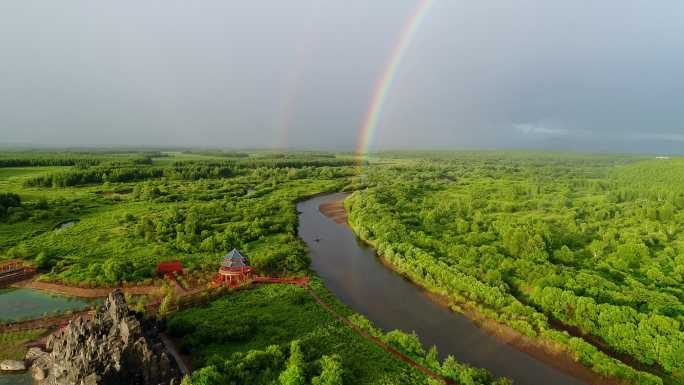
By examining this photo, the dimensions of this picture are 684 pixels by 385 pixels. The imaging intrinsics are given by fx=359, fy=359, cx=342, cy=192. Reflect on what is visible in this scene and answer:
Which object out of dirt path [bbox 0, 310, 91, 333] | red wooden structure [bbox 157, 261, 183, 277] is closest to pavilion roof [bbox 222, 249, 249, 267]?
red wooden structure [bbox 157, 261, 183, 277]

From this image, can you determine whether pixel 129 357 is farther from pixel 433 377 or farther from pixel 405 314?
pixel 405 314

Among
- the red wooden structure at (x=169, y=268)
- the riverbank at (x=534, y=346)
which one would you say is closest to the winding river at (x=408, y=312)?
the riverbank at (x=534, y=346)

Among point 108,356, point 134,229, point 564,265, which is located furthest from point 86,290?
point 564,265

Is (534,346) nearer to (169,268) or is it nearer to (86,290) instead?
(169,268)

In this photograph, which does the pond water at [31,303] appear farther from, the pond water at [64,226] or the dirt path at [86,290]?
the pond water at [64,226]

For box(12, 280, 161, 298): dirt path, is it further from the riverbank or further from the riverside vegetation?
the riverbank

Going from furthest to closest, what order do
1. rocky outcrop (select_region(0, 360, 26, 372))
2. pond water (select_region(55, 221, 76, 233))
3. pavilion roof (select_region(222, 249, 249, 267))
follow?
pond water (select_region(55, 221, 76, 233)) < pavilion roof (select_region(222, 249, 249, 267)) < rocky outcrop (select_region(0, 360, 26, 372))
